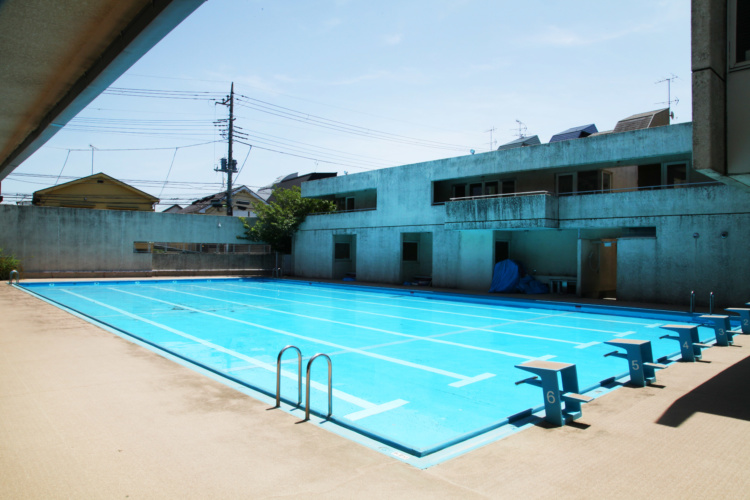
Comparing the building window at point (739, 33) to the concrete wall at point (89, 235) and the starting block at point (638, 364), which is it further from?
the concrete wall at point (89, 235)

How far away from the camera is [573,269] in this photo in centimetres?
2288

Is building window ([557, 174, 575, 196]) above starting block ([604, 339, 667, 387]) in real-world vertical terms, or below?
above

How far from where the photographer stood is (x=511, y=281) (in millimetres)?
22547

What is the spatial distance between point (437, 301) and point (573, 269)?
276 inches

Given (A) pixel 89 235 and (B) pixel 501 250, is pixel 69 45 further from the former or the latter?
(A) pixel 89 235

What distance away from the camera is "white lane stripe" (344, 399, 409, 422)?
646 cm

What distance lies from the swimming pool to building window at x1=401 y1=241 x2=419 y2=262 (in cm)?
572

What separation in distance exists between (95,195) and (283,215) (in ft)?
61.6

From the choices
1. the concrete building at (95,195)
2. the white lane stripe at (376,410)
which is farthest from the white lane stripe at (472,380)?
the concrete building at (95,195)

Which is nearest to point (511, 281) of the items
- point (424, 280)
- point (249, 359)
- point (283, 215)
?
point (424, 280)

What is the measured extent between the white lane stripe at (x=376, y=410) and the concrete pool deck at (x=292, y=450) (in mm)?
1095

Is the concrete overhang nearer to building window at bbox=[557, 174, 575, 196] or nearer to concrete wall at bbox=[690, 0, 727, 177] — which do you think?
concrete wall at bbox=[690, 0, 727, 177]

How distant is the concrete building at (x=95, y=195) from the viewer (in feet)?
127

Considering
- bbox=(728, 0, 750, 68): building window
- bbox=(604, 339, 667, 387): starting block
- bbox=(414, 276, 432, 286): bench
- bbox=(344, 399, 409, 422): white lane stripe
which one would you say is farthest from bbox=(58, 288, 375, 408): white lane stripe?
bbox=(414, 276, 432, 286): bench
